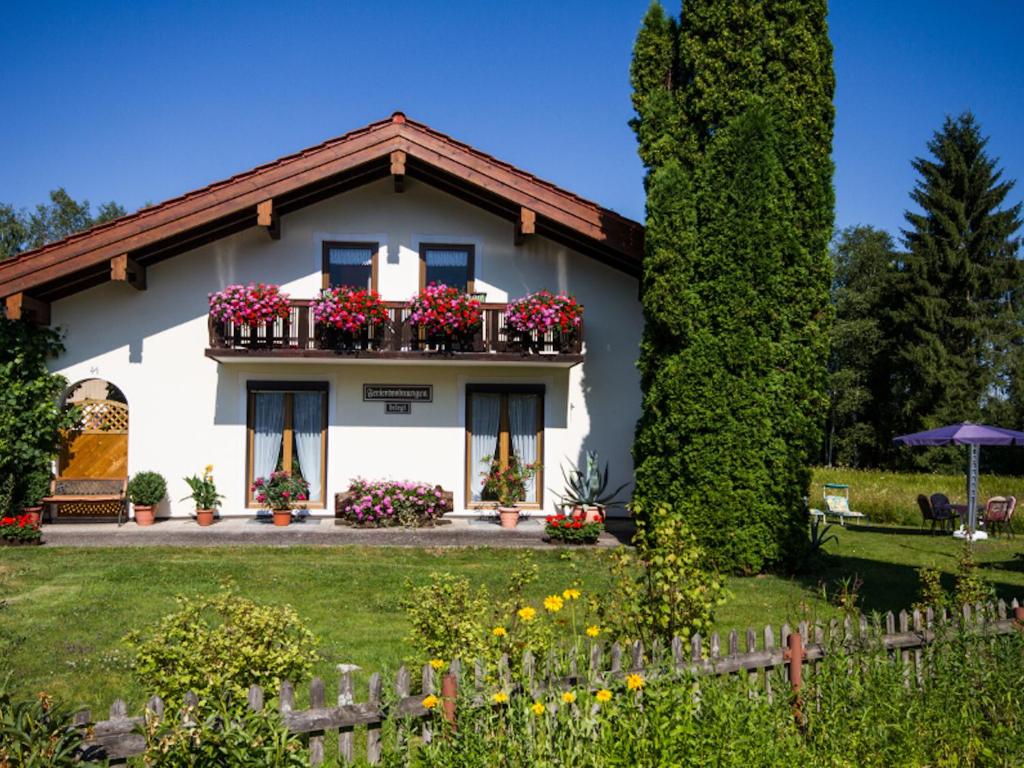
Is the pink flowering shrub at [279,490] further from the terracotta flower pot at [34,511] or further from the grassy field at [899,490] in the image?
the grassy field at [899,490]

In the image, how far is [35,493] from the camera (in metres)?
13.4

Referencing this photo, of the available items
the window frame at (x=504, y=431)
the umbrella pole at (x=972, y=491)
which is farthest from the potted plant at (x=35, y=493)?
the umbrella pole at (x=972, y=491)

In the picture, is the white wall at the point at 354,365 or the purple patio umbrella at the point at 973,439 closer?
the white wall at the point at 354,365

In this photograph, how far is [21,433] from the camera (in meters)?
13.3

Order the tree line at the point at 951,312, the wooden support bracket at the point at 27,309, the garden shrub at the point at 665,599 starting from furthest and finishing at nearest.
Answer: the tree line at the point at 951,312
the wooden support bracket at the point at 27,309
the garden shrub at the point at 665,599

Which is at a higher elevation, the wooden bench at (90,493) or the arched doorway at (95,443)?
the arched doorway at (95,443)

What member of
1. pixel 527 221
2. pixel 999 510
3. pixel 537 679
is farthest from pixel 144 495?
pixel 999 510

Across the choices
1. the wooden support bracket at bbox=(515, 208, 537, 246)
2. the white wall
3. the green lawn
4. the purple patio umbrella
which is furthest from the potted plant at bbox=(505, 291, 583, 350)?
the purple patio umbrella

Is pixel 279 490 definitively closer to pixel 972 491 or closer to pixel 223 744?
pixel 223 744

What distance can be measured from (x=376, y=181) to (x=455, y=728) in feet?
41.7

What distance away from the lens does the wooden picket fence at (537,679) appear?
3482 millimetres

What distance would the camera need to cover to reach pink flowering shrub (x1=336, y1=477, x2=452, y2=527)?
45.4 ft

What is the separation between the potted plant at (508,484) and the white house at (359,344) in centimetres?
25

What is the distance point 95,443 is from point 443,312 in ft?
21.2
